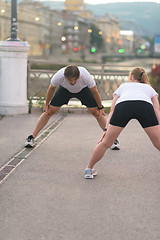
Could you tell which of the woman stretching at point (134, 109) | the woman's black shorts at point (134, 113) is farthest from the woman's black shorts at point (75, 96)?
the woman's black shorts at point (134, 113)

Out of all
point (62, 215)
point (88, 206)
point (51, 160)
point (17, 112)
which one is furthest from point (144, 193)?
point (17, 112)

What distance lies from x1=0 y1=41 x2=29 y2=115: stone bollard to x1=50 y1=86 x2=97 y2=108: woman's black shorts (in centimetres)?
438

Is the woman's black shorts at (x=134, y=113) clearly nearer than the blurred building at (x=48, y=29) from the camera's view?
Yes

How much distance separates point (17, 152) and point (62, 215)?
3.05m

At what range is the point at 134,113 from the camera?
212 inches

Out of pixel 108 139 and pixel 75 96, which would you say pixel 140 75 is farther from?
pixel 75 96

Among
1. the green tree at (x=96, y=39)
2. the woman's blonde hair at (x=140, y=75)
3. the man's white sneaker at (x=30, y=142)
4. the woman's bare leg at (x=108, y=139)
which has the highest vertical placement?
the woman's blonde hair at (x=140, y=75)

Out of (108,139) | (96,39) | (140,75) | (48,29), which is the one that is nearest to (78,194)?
(108,139)

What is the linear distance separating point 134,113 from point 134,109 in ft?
0.15

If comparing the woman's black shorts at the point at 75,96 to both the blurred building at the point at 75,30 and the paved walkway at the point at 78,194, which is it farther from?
the blurred building at the point at 75,30

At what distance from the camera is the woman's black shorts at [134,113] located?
5.37 m

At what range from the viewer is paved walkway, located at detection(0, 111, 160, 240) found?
3969 millimetres

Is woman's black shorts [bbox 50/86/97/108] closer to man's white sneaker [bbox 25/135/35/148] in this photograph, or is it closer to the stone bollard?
man's white sneaker [bbox 25/135/35/148]

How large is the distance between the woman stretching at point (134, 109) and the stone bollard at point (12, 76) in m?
6.40
